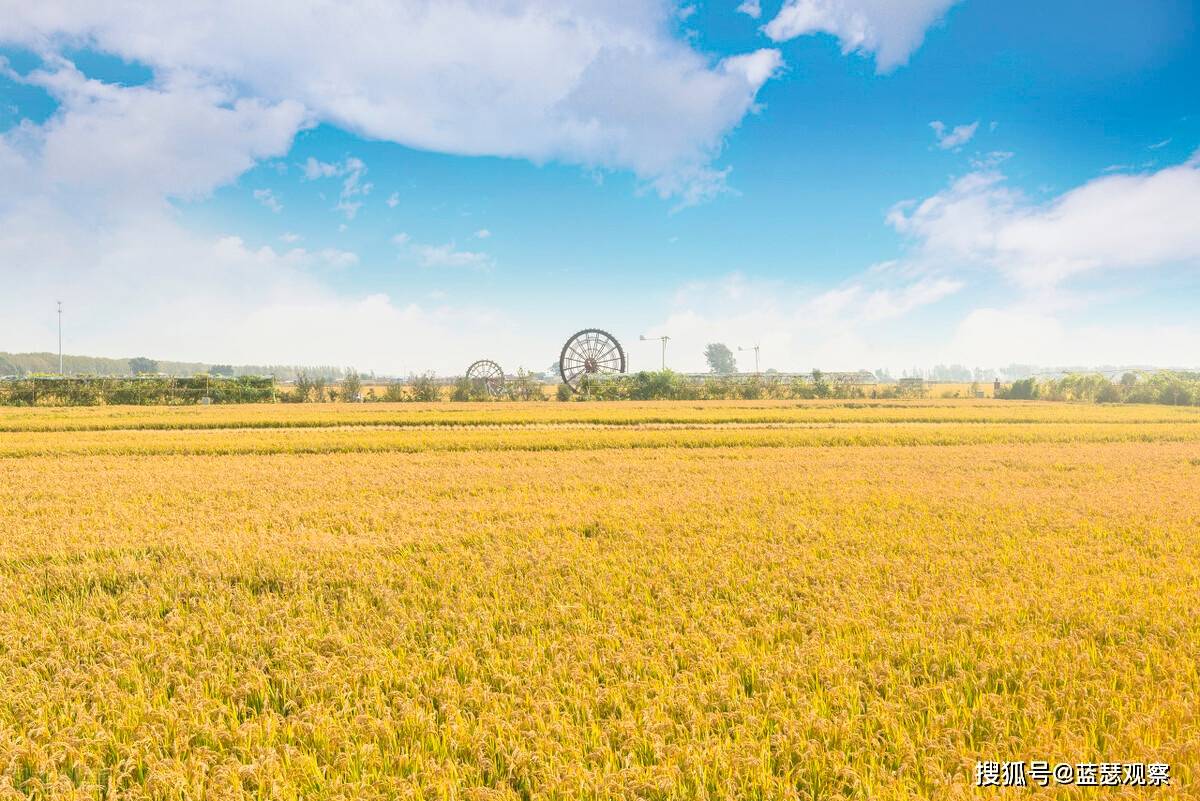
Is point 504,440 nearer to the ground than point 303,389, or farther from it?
nearer to the ground

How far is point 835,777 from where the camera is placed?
2.89m

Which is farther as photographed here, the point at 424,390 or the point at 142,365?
the point at 142,365

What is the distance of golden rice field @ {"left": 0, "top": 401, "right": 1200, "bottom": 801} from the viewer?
2979 millimetres

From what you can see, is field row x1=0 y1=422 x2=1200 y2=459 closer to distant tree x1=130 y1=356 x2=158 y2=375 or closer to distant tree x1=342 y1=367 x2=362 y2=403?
distant tree x1=342 y1=367 x2=362 y2=403

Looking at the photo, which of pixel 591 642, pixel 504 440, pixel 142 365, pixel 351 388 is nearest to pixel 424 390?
pixel 351 388

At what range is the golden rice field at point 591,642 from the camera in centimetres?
298

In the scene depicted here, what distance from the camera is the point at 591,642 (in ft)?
13.8

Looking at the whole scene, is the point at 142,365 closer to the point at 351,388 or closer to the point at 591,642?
the point at 351,388

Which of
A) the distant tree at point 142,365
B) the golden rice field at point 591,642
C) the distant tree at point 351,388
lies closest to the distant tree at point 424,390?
the distant tree at point 351,388

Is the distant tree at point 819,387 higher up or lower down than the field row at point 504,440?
higher up

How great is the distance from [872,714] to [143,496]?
37.9 ft

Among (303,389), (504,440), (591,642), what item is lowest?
(591,642)

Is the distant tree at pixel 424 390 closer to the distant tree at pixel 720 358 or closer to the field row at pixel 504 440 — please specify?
the field row at pixel 504 440

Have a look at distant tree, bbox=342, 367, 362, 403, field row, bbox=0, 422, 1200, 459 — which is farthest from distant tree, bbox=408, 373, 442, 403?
field row, bbox=0, 422, 1200, 459
